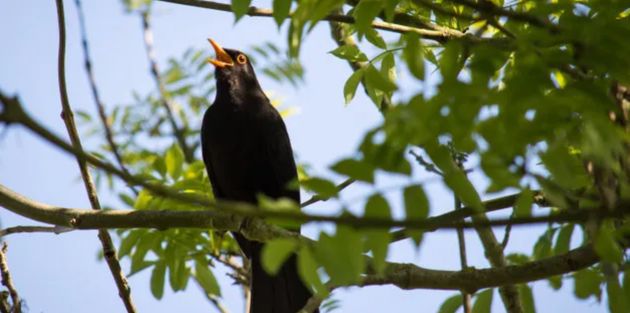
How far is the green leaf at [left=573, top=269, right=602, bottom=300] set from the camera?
3.43 m

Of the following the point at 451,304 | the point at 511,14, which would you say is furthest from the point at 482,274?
the point at 511,14

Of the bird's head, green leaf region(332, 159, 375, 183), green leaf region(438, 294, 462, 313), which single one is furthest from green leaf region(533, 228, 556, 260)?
the bird's head

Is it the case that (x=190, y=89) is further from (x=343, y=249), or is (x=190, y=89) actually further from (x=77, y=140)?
(x=343, y=249)

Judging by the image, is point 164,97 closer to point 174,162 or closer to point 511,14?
point 174,162

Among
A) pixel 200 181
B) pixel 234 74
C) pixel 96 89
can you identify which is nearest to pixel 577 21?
pixel 96 89

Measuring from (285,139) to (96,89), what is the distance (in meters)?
2.45

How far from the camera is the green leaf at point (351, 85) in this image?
12.0 ft

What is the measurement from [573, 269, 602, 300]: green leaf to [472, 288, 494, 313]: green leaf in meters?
0.38

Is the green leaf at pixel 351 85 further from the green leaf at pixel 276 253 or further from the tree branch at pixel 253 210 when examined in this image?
the tree branch at pixel 253 210

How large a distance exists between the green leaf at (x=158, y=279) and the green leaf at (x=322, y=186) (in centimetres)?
277

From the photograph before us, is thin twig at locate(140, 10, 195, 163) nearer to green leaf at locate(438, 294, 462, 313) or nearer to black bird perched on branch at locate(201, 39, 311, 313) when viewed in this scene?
black bird perched on branch at locate(201, 39, 311, 313)

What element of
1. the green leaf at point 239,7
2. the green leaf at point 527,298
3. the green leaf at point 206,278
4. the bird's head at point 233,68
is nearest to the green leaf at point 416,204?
the green leaf at point 239,7

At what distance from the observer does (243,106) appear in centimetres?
594

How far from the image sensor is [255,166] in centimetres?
564
